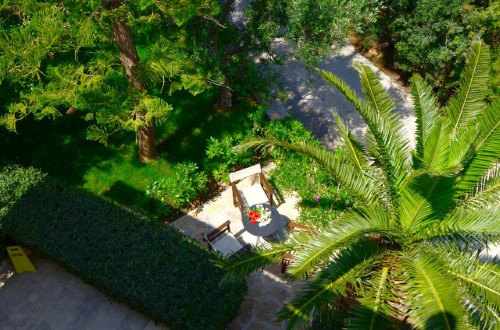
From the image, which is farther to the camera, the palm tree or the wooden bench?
the wooden bench

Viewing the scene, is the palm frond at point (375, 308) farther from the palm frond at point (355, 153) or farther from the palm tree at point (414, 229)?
the palm frond at point (355, 153)

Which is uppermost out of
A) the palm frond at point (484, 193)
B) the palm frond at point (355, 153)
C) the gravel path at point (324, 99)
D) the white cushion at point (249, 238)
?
the palm frond at point (355, 153)

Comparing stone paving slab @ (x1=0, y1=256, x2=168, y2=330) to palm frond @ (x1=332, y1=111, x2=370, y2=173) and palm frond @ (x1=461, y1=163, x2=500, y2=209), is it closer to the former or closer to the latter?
palm frond @ (x1=332, y1=111, x2=370, y2=173)

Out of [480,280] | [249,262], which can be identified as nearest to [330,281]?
[249,262]

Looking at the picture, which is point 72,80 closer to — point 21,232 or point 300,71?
point 21,232

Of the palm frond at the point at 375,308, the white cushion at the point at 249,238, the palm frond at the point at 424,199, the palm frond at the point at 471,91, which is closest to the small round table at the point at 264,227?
the white cushion at the point at 249,238

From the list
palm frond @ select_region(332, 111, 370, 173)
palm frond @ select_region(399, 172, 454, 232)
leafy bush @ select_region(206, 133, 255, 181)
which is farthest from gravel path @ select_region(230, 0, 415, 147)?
palm frond @ select_region(399, 172, 454, 232)

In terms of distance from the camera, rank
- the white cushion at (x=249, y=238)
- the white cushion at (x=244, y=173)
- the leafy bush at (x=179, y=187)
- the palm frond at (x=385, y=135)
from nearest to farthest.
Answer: the palm frond at (x=385, y=135), the white cushion at (x=249, y=238), the leafy bush at (x=179, y=187), the white cushion at (x=244, y=173)
